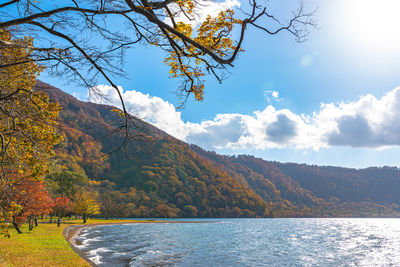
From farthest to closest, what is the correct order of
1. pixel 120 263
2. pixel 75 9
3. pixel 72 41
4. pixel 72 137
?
pixel 72 137 < pixel 120 263 < pixel 72 41 < pixel 75 9

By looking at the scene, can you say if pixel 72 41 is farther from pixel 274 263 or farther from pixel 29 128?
pixel 274 263

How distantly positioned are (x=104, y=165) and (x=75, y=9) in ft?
605

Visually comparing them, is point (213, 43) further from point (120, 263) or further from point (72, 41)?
point (120, 263)

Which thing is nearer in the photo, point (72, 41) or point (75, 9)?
point (75, 9)

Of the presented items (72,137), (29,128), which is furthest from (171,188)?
(29,128)

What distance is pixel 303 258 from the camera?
96.4 ft

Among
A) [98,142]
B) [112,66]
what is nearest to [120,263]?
[98,142]

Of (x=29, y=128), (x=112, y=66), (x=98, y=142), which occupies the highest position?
(x=112, y=66)

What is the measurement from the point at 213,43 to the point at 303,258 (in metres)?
30.1

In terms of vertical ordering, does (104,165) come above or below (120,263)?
above

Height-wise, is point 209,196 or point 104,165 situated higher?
point 104,165

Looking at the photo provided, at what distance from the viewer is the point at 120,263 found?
71.4 feet

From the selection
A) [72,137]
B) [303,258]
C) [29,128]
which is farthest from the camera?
[72,137]

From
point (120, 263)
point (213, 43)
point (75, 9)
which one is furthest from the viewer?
point (120, 263)
